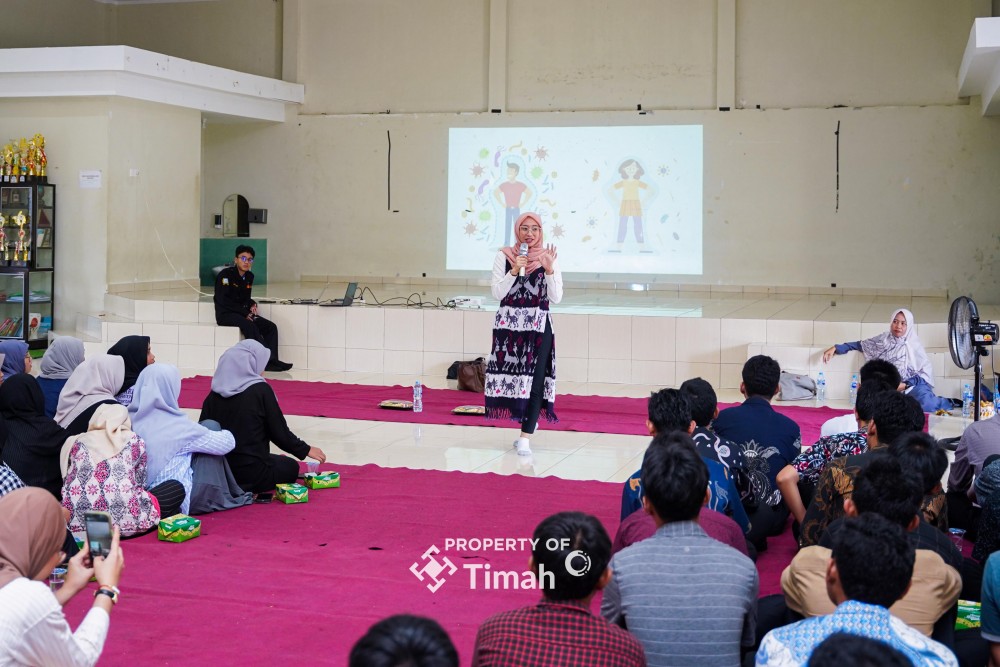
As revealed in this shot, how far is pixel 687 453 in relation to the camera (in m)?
2.68

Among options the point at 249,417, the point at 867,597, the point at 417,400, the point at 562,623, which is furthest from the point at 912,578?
the point at 417,400

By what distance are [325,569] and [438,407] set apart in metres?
3.93

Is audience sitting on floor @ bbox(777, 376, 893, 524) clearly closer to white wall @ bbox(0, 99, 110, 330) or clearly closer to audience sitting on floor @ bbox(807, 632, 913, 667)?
audience sitting on floor @ bbox(807, 632, 913, 667)

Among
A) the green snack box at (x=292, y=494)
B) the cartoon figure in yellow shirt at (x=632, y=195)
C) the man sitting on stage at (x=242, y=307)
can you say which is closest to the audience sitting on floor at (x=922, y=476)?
the green snack box at (x=292, y=494)

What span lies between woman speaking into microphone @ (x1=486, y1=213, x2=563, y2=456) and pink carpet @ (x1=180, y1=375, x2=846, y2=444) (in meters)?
0.79

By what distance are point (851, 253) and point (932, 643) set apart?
10980 millimetres

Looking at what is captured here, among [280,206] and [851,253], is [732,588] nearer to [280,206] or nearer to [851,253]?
[851,253]

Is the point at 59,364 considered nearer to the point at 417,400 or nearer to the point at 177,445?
the point at 177,445

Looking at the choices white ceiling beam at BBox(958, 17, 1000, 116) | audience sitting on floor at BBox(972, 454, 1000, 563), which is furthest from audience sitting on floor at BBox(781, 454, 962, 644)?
white ceiling beam at BBox(958, 17, 1000, 116)

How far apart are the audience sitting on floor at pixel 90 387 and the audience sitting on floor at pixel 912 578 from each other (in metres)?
3.43

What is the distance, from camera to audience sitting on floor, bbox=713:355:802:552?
4.27 meters

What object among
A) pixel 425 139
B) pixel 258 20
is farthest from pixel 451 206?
pixel 258 20

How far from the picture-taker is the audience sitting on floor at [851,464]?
11.2 feet

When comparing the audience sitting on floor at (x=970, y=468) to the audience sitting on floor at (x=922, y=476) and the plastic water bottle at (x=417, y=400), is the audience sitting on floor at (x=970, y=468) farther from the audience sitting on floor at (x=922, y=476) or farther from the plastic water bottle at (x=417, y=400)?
the plastic water bottle at (x=417, y=400)
